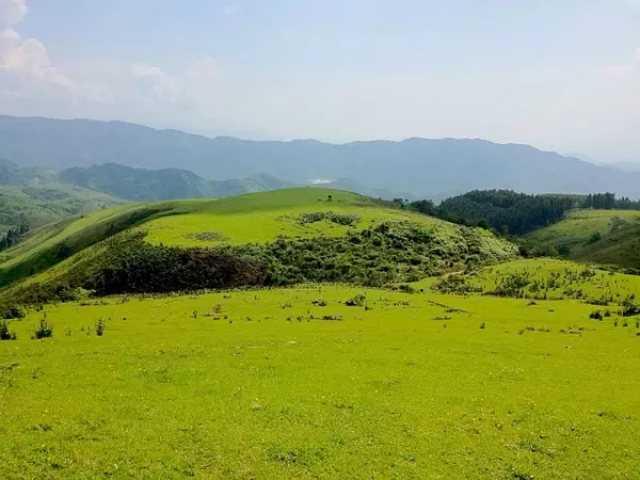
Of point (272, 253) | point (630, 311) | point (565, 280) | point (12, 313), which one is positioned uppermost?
point (272, 253)

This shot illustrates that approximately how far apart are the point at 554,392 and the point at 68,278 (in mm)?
64052

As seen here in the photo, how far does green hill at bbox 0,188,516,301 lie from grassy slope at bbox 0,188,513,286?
0.35 meters

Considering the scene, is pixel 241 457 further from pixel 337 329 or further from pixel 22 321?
pixel 22 321

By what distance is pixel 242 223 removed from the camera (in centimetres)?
8925

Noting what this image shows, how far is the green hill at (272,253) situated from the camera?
65.7 metres

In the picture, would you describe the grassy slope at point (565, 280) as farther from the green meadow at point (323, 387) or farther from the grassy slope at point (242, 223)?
the grassy slope at point (242, 223)

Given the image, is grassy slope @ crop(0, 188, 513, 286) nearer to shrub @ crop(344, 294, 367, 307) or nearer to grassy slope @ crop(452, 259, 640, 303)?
grassy slope @ crop(452, 259, 640, 303)

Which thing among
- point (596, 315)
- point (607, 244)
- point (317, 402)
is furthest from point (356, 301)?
point (607, 244)

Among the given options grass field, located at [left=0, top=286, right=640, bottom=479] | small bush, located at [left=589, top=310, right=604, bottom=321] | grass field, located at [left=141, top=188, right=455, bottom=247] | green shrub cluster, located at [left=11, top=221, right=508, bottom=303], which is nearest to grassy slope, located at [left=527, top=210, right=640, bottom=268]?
grass field, located at [left=141, top=188, right=455, bottom=247]

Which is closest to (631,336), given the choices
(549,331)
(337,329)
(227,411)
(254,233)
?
(549,331)

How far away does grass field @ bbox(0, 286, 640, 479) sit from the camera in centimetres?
1521

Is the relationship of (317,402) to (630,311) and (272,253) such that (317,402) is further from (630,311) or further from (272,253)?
(272,253)

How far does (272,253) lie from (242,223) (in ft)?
55.5

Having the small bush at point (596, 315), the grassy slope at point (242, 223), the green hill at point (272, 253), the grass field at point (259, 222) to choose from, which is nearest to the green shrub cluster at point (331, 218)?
the green hill at point (272, 253)
